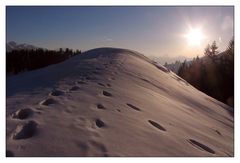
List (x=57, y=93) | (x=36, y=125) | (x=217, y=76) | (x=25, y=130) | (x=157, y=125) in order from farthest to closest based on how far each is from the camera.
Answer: (x=217, y=76)
(x=57, y=93)
(x=157, y=125)
(x=36, y=125)
(x=25, y=130)

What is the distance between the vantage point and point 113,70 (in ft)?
44.7

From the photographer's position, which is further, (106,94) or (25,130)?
(106,94)

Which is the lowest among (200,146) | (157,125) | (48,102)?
(200,146)

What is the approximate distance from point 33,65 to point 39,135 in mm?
69672

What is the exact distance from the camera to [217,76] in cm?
Result: 4297

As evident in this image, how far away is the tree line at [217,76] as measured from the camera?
3934 centimetres

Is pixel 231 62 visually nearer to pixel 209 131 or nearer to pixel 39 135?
pixel 209 131

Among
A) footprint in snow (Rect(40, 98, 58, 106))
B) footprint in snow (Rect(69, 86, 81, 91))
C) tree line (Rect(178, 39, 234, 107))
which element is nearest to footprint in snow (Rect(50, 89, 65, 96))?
footprint in snow (Rect(69, 86, 81, 91))

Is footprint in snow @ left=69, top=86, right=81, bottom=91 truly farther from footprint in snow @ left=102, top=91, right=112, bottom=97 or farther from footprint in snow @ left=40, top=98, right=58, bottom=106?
footprint in snow @ left=40, top=98, right=58, bottom=106

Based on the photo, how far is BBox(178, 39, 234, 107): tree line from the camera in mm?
39344

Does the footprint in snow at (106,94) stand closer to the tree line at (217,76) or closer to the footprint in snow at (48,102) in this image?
the footprint in snow at (48,102)

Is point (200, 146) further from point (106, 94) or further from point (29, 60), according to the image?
point (29, 60)

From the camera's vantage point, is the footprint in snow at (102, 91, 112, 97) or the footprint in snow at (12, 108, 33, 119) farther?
the footprint in snow at (102, 91, 112, 97)

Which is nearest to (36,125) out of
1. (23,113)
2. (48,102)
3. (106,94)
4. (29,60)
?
(23,113)
